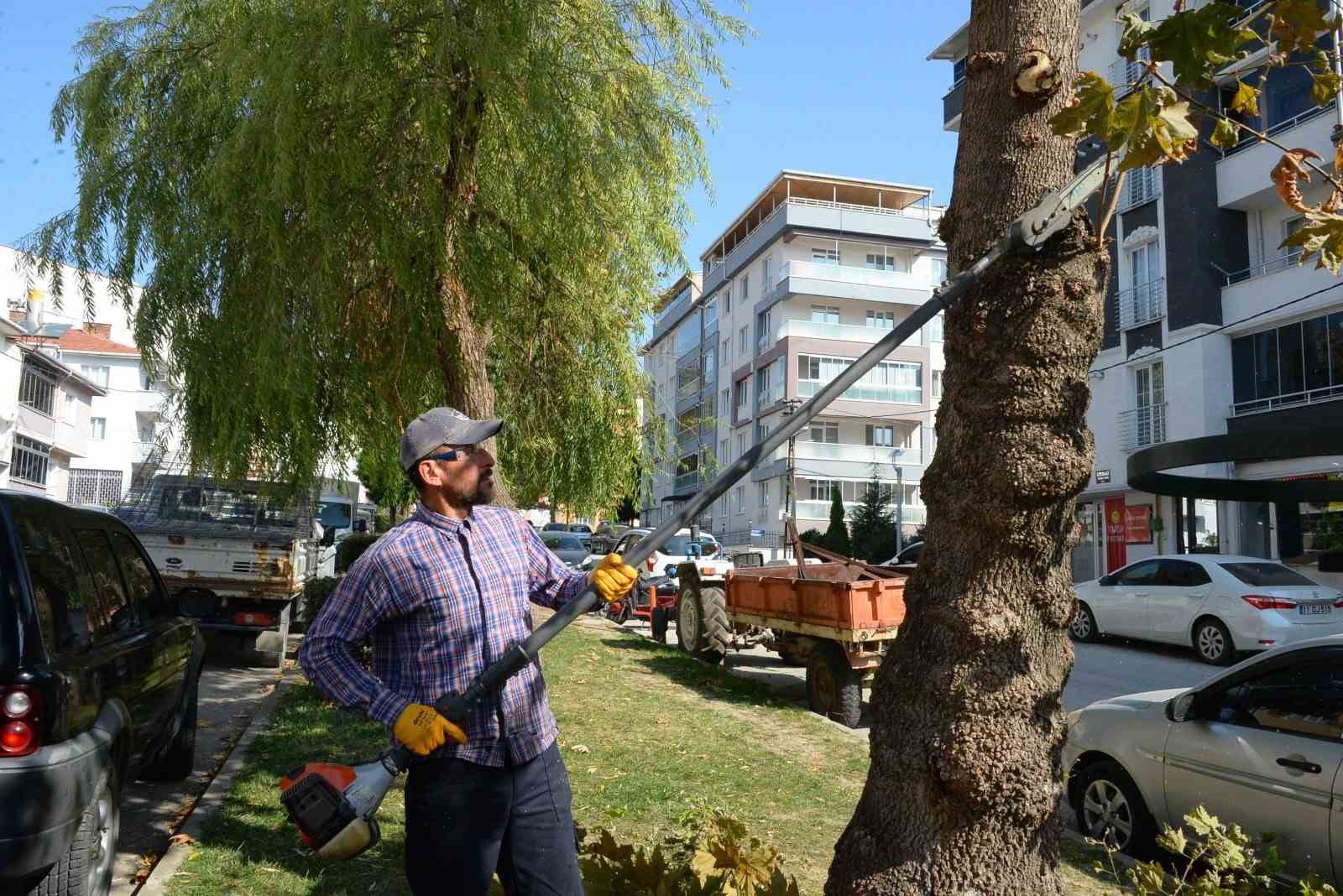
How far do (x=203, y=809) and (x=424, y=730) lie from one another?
4043mm

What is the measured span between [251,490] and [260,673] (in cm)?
220

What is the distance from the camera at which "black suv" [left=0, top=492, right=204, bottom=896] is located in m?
3.88

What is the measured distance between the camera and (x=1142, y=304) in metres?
28.0

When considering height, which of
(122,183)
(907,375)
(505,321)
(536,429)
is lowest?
(536,429)

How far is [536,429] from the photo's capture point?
35.1ft

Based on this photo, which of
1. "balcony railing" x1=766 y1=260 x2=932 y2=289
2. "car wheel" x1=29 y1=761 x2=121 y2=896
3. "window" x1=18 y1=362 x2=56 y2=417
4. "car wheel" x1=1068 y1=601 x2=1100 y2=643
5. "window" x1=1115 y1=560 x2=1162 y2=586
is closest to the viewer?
"car wheel" x1=29 y1=761 x2=121 y2=896

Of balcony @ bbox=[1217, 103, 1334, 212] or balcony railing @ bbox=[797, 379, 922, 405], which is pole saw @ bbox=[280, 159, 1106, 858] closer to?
balcony @ bbox=[1217, 103, 1334, 212]

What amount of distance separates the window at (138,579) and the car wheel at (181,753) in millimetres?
667

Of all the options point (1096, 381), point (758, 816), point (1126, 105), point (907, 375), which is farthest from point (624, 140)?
point (907, 375)

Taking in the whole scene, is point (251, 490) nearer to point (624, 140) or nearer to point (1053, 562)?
point (624, 140)

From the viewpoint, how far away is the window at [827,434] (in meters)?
49.9

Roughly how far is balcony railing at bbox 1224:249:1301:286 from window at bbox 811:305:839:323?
81.5 feet

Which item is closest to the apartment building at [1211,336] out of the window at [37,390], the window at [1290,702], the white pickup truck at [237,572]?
the white pickup truck at [237,572]

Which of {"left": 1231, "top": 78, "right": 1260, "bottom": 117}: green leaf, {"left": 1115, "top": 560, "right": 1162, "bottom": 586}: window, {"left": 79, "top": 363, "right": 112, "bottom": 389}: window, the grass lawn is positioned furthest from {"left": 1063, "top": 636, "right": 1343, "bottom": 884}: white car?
{"left": 79, "top": 363, "right": 112, "bottom": 389}: window
